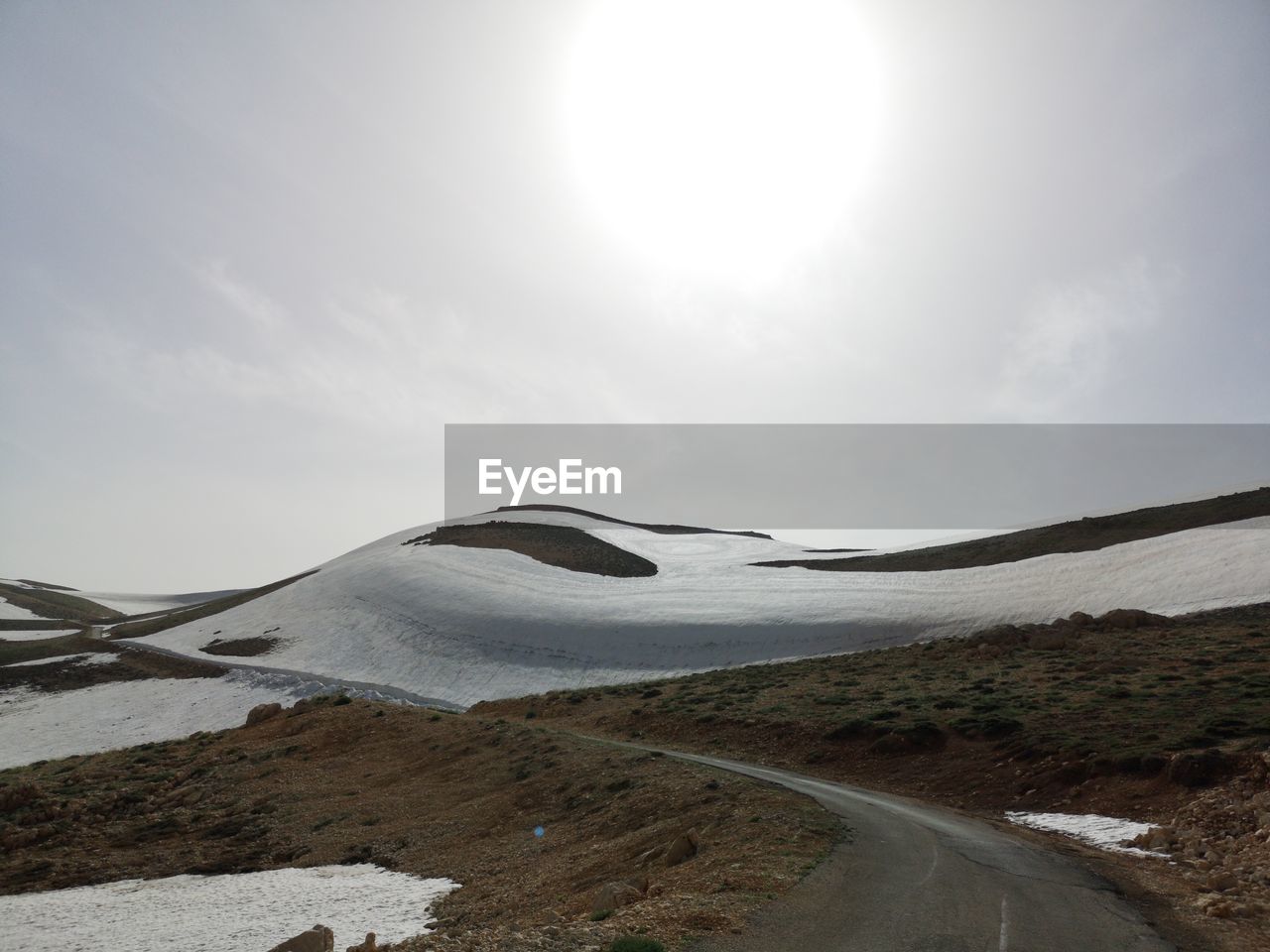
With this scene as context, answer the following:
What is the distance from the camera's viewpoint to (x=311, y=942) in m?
10.3

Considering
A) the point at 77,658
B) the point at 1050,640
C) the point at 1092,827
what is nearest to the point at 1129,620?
the point at 1050,640

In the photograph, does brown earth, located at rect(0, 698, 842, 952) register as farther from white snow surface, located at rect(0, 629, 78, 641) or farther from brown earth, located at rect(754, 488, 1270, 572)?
white snow surface, located at rect(0, 629, 78, 641)

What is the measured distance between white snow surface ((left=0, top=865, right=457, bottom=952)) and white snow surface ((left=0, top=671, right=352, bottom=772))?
24.9 metres

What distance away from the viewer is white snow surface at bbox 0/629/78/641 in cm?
7356

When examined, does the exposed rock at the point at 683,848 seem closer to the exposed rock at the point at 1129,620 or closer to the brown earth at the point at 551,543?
the exposed rock at the point at 1129,620

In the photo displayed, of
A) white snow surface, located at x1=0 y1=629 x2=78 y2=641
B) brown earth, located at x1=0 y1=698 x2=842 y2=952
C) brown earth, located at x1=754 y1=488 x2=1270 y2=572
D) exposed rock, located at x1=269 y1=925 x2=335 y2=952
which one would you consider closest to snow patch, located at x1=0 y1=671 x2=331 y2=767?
brown earth, located at x1=0 y1=698 x2=842 y2=952

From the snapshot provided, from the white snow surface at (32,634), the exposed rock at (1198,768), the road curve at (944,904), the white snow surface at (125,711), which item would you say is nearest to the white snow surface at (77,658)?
the white snow surface at (125,711)

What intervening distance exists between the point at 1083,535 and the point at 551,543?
2089 inches

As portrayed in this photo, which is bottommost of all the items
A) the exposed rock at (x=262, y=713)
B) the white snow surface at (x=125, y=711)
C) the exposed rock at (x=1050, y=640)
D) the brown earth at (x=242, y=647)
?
the white snow surface at (x=125, y=711)

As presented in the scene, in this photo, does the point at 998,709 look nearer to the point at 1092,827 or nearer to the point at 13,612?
the point at 1092,827

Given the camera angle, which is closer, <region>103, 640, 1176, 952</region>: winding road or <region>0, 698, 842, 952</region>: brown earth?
<region>103, 640, 1176, 952</region>: winding road

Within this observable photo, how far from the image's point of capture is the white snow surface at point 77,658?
190ft

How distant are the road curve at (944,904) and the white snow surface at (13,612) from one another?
112 meters

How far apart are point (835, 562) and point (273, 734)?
60161 millimetres
